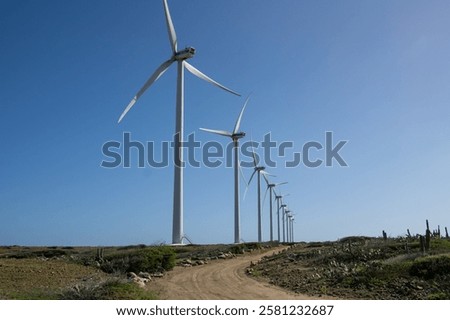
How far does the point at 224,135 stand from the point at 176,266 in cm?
5029

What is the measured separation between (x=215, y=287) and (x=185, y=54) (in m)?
42.5

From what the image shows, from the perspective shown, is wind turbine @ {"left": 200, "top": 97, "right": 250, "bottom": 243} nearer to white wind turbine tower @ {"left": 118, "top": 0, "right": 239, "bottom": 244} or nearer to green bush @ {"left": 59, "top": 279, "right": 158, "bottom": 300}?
white wind turbine tower @ {"left": 118, "top": 0, "right": 239, "bottom": 244}

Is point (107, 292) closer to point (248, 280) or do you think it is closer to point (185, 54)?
point (248, 280)

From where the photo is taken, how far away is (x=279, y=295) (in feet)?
68.7

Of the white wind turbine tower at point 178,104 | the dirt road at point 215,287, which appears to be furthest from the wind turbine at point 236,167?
the dirt road at point 215,287

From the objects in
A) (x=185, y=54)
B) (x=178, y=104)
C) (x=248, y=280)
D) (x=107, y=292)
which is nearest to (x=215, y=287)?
(x=248, y=280)

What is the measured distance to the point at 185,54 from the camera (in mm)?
60469

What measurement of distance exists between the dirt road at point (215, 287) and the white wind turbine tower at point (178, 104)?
2362 centimetres

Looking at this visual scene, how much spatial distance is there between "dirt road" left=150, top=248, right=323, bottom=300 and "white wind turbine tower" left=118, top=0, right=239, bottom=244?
23.6m

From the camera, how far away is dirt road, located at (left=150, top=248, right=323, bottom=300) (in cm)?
2050

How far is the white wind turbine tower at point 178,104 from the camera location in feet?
179
